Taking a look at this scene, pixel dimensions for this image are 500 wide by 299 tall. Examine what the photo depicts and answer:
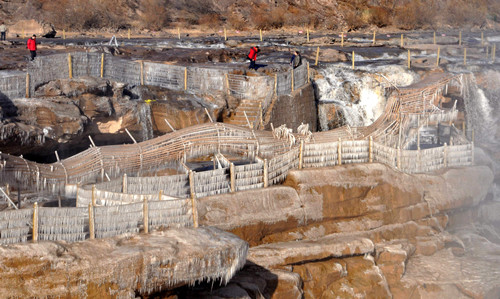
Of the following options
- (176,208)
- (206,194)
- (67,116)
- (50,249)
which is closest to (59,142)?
(67,116)

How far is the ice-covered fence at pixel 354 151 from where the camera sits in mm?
15078

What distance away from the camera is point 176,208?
11.1 meters

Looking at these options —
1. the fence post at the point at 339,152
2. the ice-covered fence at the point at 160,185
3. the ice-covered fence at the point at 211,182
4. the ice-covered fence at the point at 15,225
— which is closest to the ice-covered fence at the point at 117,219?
the ice-covered fence at the point at 15,225

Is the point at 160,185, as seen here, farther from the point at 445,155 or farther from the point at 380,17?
the point at 380,17

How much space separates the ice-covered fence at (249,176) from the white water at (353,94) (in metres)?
9.43

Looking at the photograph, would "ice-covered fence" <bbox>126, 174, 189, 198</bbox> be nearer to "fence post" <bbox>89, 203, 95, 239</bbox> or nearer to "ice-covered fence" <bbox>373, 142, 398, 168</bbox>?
"fence post" <bbox>89, 203, 95, 239</bbox>

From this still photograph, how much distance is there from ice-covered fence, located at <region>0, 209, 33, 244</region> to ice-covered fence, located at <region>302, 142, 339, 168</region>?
268 inches

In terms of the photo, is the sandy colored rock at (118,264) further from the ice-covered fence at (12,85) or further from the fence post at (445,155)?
the fence post at (445,155)

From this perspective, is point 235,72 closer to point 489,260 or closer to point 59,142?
point 59,142

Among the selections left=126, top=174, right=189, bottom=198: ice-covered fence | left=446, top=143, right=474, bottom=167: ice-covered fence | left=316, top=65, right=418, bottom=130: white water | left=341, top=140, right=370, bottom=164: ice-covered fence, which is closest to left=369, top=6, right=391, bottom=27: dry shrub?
left=316, top=65, right=418, bottom=130: white water

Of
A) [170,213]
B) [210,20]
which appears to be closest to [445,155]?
[170,213]

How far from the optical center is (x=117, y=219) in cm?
1011

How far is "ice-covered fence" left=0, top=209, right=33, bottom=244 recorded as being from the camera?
29.5 feet

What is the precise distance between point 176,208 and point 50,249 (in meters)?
2.74
